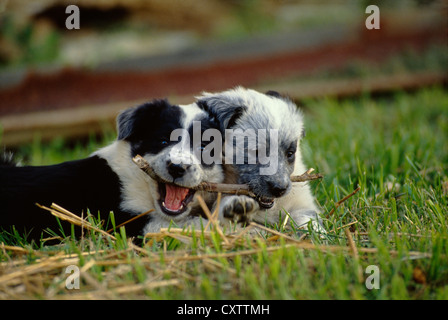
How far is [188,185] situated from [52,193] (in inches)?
32.6

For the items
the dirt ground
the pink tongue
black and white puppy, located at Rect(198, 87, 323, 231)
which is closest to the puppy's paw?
black and white puppy, located at Rect(198, 87, 323, 231)

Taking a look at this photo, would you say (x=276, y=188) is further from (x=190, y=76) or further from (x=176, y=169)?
(x=190, y=76)

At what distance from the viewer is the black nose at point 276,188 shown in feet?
9.75

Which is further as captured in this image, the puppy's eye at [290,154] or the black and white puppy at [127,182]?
the puppy's eye at [290,154]

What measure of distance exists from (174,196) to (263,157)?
24.1 inches

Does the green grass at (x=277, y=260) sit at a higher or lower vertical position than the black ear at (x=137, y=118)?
lower

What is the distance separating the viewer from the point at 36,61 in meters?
7.17

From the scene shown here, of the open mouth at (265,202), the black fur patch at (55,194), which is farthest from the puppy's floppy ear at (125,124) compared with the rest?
the open mouth at (265,202)

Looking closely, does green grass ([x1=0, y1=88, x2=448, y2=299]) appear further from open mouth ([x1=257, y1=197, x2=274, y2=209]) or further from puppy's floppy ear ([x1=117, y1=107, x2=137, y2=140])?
puppy's floppy ear ([x1=117, y1=107, x2=137, y2=140])

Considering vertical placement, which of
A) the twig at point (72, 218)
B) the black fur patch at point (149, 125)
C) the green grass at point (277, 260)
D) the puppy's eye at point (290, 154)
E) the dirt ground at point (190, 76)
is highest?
the dirt ground at point (190, 76)

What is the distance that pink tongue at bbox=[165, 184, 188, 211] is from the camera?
9.58ft

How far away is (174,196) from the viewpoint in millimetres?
2936

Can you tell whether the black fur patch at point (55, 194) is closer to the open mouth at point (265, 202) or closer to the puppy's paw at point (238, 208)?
the puppy's paw at point (238, 208)
